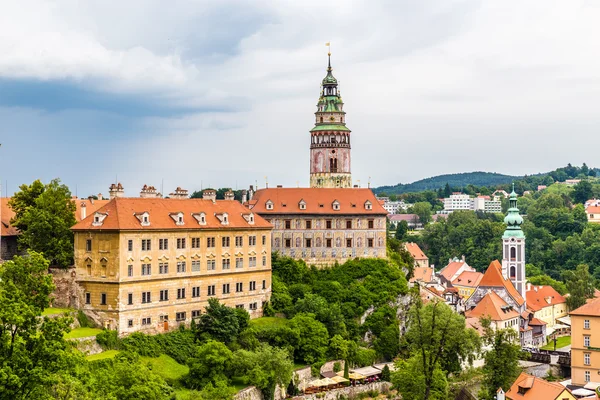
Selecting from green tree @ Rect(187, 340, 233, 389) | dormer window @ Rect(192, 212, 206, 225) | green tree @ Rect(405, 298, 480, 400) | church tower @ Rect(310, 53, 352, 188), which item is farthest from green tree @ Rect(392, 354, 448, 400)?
church tower @ Rect(310, 53, 352, 188)

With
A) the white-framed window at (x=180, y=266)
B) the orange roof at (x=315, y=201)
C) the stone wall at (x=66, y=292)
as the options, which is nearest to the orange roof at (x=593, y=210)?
the orange roof at (x=315, y=201)

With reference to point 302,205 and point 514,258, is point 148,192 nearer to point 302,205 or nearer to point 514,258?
point 302,205

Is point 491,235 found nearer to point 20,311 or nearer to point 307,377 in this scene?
point 307,377

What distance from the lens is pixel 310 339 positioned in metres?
65.8

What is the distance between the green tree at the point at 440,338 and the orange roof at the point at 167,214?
15076 mm

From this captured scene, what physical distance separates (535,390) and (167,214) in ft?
95.7

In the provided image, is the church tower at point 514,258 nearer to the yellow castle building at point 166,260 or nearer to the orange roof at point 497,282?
the orange roof at point 497,282

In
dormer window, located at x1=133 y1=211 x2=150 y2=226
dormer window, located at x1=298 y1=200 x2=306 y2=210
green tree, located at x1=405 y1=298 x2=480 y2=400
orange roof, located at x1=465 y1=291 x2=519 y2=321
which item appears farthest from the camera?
orange roof, located at x1=465 y1=291 x2=519 y2=321

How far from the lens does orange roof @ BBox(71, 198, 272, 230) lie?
59562 millimetres

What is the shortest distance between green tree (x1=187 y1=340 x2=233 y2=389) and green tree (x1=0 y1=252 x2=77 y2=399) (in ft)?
65.2

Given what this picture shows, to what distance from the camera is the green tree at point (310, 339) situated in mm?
65438

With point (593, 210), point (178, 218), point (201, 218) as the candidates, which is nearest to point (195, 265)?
point (201, 218)

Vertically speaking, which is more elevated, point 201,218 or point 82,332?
point 201,218

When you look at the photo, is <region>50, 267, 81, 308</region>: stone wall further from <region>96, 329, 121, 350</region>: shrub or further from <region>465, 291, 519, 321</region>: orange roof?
<region>465, 291, 519, 321</region>: orange roof
